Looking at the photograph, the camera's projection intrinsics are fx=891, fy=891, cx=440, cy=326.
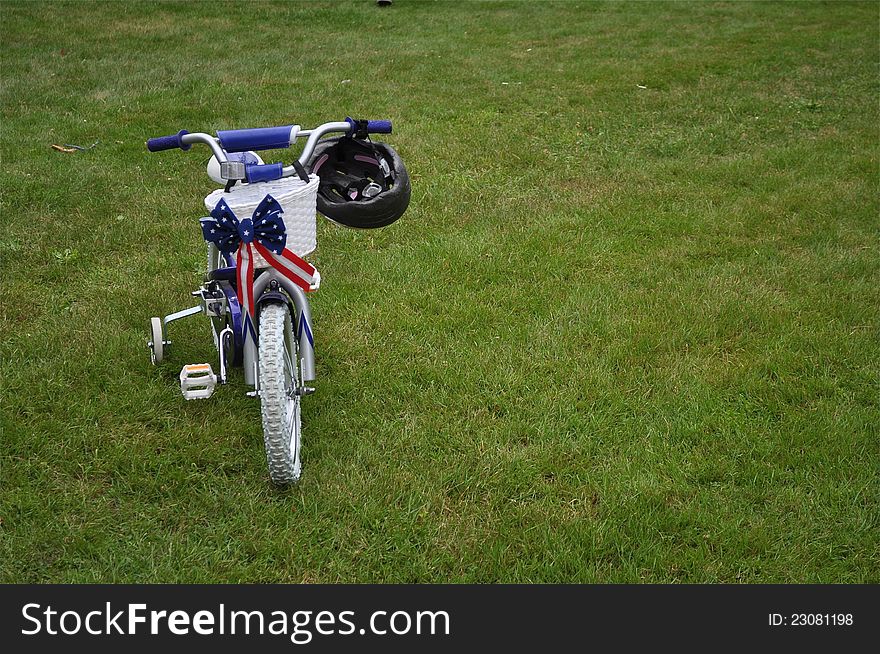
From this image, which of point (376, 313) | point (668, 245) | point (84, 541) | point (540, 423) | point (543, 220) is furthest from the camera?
point (543, 220)

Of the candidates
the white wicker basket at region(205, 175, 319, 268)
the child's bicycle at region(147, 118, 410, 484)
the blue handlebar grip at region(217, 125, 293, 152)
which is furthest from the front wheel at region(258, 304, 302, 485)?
the blue handlebar grip at region(217, 125, 293, 152)

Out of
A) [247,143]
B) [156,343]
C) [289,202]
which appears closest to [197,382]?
[156,343]

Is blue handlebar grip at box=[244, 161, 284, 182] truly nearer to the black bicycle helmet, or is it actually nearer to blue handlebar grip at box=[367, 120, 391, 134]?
the black bicycle helmet

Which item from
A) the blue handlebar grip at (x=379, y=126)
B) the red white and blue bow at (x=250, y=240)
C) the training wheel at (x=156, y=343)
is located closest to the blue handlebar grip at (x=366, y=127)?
the blue handlebar grip at (x=379, y=126)

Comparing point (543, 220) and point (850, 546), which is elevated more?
point (543, 220)

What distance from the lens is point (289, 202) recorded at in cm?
338

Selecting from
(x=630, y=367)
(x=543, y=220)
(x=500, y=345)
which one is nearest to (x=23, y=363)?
(x=500, y=345)

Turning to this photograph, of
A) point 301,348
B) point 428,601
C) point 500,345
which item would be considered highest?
point 301,348

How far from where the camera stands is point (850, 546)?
10.5 ft

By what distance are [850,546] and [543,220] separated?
3365 millimetres

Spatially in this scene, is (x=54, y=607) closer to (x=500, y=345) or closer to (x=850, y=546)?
(x=500, y=345)

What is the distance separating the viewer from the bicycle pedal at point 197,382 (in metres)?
3.66

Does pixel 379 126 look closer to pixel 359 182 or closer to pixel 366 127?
pixel 366 127

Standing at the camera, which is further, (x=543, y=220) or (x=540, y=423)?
(x=543, y=220)
